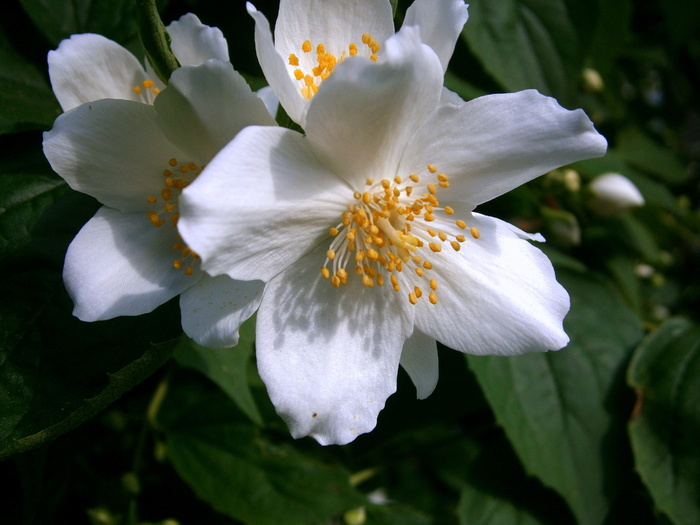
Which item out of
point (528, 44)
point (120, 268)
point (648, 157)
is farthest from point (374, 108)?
point (648, 157)

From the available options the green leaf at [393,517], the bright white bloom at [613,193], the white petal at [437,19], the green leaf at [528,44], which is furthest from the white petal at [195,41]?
the bright white bloom at [613,193]

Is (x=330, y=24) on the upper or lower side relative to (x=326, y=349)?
upper

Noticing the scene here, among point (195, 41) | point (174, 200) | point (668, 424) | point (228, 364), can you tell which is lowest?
point (668, 424)

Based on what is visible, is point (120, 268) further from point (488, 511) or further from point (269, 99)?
point (488, 511)

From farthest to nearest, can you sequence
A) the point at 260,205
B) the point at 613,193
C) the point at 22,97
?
the point at 613,193 < the point at 22,97 < the point at 260,205

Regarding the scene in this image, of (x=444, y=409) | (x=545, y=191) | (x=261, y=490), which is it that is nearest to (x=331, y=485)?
(x=261, y=490)

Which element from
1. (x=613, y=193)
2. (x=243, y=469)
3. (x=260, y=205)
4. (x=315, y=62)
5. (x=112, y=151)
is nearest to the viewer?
(x=260, y=205)
